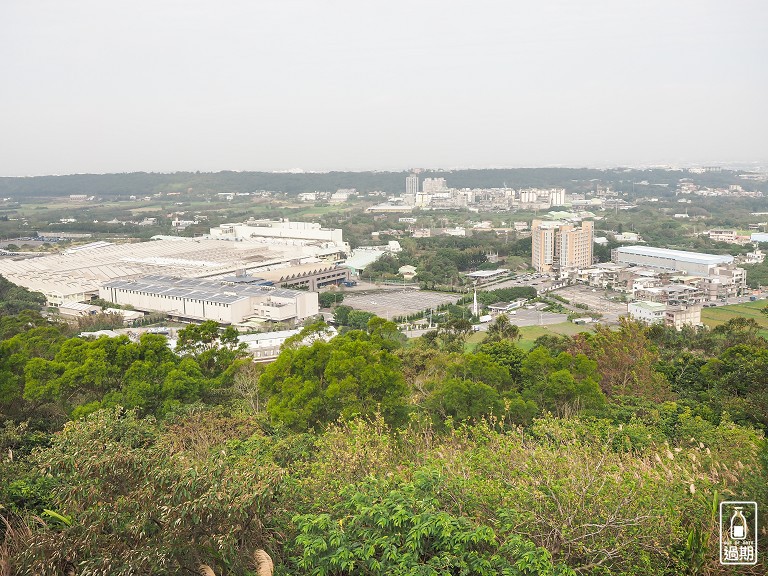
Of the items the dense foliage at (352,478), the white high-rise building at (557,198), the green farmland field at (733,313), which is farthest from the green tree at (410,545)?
the white high-rise building at (557,198)

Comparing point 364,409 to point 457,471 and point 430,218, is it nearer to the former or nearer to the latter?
point 457,471

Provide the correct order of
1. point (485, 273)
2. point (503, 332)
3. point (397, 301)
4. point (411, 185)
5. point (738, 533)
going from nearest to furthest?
point (738, 533) → point (503, 332) → point (397, 301) → point (485, 273) → point (411, 185)

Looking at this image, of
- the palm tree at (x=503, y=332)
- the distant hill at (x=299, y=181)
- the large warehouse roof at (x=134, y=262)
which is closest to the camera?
the palm tree at (x=503, y=332)

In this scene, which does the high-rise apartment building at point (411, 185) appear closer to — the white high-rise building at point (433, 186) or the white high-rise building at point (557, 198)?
the white high-rise building at point (433, 186)

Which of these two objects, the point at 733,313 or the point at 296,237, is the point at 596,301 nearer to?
the point at 733,313

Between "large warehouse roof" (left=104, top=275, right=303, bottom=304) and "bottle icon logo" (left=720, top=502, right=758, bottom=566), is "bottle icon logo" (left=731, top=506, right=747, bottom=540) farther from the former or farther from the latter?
"large warehouse roof" (left=104, top=275, right=303, bottom=304)

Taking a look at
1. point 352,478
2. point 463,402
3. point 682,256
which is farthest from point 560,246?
point 352,478
